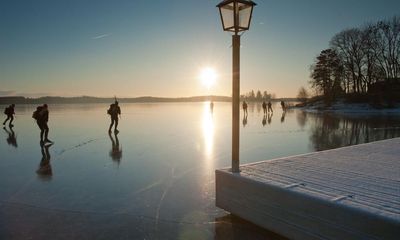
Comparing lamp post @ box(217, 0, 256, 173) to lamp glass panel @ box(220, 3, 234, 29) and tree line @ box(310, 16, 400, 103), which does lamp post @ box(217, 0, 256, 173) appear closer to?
lamp glass panel @ box(220, 3, 234, 29)

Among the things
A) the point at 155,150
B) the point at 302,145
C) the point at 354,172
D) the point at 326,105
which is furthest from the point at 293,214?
the point at 326,105

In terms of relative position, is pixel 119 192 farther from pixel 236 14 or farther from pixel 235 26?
pixel 236 14

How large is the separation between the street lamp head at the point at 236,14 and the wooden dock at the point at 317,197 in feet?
7.88

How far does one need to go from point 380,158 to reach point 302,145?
215 inches

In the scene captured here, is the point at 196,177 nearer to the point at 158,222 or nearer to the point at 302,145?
the point at 158,222

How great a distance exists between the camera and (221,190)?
4949 mm

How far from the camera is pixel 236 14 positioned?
480 cm

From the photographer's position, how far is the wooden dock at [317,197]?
3.24 meters

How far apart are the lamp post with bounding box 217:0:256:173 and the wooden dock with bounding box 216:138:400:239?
54 centimetres

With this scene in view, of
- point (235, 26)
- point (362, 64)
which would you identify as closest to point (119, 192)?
point (235, 26)

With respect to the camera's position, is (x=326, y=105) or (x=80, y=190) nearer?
(x=80, y=190)

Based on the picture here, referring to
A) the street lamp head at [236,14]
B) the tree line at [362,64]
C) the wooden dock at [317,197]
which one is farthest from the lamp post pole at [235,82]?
the tree line at [362,64]

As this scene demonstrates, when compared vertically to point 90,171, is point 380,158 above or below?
above

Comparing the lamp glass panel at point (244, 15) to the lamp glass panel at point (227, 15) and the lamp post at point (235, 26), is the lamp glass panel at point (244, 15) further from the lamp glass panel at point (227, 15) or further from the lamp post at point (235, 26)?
→ the lamp glass panel at point (227, 15)
